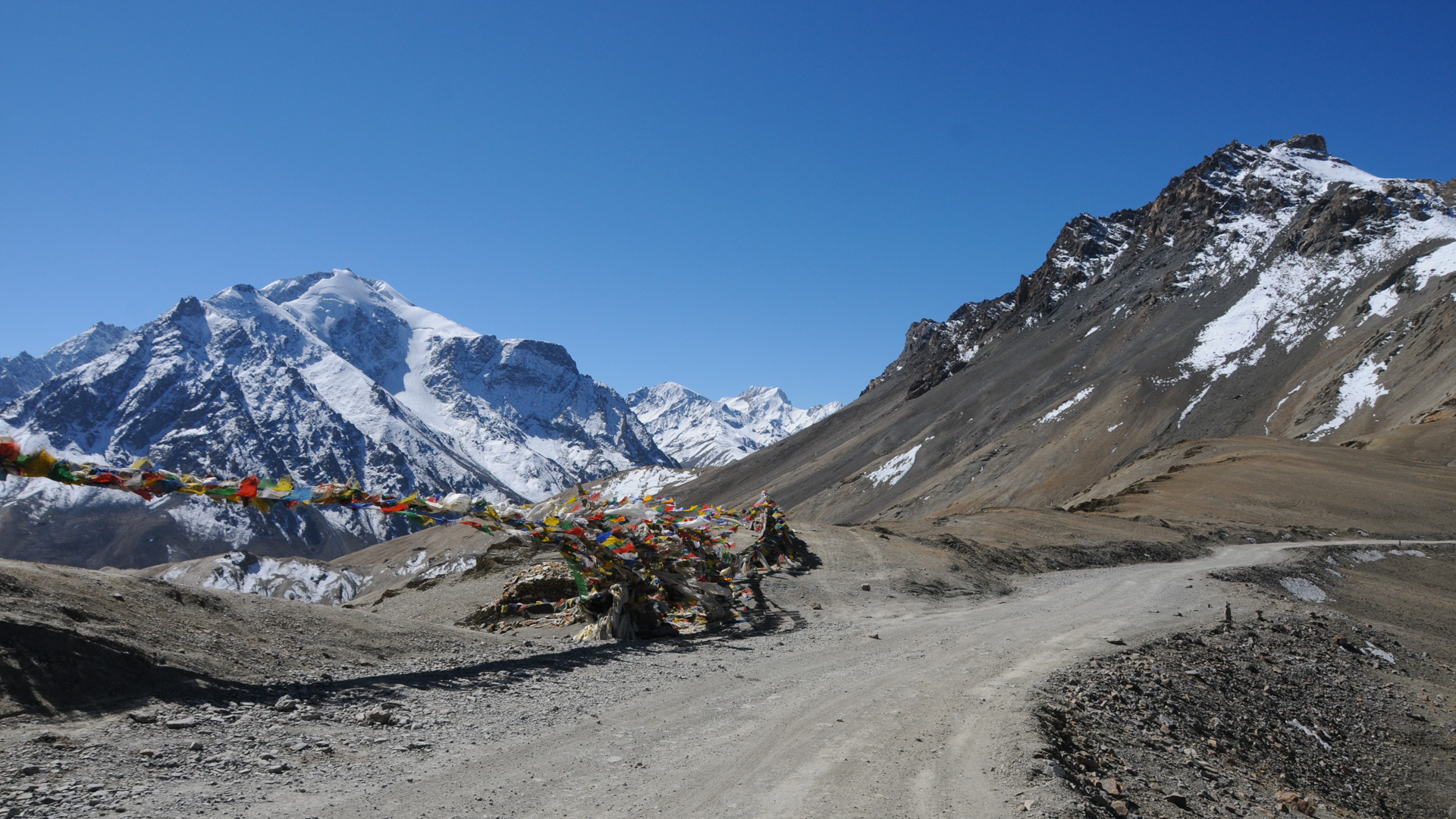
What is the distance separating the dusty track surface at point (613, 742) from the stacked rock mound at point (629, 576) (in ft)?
5.09

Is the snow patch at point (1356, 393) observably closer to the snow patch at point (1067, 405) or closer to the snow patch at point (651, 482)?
the snow patch at point (1067, 405)

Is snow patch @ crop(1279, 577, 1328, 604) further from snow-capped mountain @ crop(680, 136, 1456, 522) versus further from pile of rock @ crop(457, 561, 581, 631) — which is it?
snow-capped mountain @ crop(680, 136, 1456, 522)

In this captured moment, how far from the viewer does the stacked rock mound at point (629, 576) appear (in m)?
14.4

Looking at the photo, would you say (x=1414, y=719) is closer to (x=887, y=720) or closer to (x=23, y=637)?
(x=887, y=720)

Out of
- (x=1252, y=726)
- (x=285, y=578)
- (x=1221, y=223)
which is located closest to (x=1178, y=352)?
(x=1221, y=223)

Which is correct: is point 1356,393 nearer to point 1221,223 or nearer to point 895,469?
point 895,469

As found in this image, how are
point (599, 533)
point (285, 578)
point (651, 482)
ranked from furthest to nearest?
point (651, 482) → point (285, 578) → point (599, 533)

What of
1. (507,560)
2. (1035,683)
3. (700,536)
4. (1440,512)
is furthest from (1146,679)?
(1440,512)

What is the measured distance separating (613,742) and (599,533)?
6.78 metres

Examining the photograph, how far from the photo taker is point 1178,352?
99938mm

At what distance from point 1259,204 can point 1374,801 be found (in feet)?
510

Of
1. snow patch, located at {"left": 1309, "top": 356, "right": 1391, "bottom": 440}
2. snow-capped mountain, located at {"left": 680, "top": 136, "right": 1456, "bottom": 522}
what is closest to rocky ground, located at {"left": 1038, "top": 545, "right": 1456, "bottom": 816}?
snow-capped mountain, located at {"left": 680, "top": 136, "right": 1456, "bottom": 522}

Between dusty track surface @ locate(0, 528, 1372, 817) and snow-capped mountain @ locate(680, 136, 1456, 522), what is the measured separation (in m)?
55.1

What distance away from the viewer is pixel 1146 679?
1213 cm
